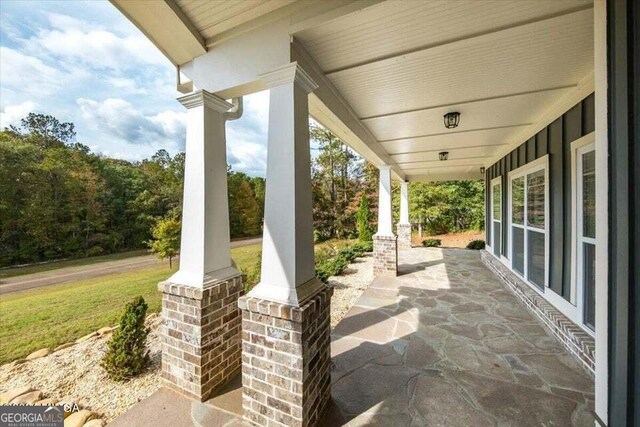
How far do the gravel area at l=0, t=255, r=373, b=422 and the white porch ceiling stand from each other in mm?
3068

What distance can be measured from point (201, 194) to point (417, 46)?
220cm

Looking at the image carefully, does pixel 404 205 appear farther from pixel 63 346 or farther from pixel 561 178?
pixel 63 346

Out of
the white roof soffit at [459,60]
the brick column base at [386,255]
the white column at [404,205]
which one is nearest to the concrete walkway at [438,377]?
the brick column base at [386,255]

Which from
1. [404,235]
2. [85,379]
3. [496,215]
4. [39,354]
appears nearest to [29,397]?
[85,379]

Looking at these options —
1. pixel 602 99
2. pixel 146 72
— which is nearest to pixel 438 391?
pixel 602 99

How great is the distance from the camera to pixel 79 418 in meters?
1.92

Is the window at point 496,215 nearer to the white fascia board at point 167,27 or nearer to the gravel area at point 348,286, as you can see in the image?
the gravel area at point 348,286

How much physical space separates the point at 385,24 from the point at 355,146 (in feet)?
8.18

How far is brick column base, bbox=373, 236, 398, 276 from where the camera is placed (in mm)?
5836

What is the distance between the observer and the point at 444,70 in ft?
7.80

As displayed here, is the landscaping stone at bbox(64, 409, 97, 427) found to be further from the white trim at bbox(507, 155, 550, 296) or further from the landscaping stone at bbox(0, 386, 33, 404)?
A: the white trim at bbox(507, 155, 550, 296)

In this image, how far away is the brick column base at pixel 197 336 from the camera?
2051 mm

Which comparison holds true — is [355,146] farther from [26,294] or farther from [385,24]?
[26,294]

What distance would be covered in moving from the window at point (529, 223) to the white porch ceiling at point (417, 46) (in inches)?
50.3
